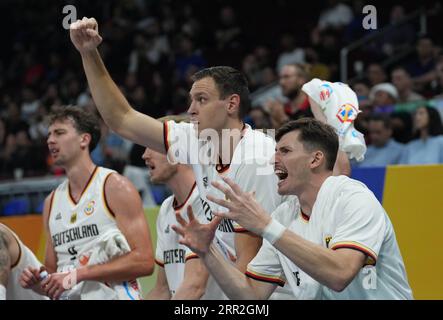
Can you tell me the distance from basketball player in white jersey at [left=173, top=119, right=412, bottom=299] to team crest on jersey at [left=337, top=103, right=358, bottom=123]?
1.02 meters

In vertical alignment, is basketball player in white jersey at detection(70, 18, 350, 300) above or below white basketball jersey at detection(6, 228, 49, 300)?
above

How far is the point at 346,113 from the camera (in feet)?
17.9

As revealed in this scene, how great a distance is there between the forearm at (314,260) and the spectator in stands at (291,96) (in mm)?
3247

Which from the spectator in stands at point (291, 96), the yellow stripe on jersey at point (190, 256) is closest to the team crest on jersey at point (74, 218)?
the yellow stripe on jersey at point (190, 256)

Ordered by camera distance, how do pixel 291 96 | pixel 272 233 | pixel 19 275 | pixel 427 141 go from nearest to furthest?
pixel 272 233 → pixel 19 275 → pixel 291 96 → pixel 427 141

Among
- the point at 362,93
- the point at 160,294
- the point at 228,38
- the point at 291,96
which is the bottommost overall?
the point at 160,294

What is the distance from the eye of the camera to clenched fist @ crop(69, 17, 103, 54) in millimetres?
4492

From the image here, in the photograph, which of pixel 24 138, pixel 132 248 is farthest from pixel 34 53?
pixel 132 248

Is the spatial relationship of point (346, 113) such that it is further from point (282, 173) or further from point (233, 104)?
point (282, 173)

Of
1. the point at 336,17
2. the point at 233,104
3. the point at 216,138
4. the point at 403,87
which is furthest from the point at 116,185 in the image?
the point at 336,17

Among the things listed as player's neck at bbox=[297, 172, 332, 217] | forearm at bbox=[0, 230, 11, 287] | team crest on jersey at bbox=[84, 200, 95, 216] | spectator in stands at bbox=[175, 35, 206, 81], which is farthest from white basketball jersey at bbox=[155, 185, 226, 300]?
spectator in stands at bbox=[175, 35, 206, 81]

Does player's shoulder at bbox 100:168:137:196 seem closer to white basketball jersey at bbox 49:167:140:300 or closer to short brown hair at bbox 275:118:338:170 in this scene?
white basketball jersey at bbox 49:167:140:300

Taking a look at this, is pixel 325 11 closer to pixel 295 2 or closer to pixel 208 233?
pixel 295 2

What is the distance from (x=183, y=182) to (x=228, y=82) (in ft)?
3.74
